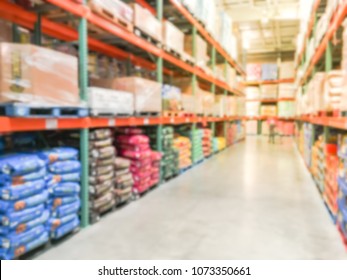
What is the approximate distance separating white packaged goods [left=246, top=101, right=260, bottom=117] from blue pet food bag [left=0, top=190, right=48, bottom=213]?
64.4 ft

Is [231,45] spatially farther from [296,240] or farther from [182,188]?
[296,240]

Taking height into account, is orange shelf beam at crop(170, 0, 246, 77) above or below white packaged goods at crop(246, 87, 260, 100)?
above

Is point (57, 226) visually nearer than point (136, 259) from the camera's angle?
No

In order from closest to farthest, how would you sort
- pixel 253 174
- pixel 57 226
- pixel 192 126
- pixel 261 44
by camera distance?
pixel 57 226 → pixel 253 174 → pixel 192 126 → pixel 261 44

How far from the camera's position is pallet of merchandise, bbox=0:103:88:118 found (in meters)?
2.81

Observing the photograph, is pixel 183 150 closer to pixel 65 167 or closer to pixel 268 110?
pixel 65 167

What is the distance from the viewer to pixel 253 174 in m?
7.54

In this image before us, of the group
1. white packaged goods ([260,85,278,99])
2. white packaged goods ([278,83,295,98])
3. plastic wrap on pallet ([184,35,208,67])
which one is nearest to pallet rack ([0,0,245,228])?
plastic wrap on pallet ([184,35,208,67])

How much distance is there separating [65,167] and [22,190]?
63 cm

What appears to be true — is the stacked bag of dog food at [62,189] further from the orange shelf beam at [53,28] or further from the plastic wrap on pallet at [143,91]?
the orange shelf beam at [53,28]

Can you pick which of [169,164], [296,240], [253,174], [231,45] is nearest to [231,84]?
[231,45]

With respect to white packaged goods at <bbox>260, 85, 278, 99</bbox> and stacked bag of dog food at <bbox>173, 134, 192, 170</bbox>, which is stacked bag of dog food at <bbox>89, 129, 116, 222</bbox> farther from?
white packaged goods at <bbox>260, 85, 278, 99</bbox>

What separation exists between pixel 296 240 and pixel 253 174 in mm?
4046

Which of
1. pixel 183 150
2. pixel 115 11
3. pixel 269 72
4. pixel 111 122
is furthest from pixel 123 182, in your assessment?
pixel 269 72
